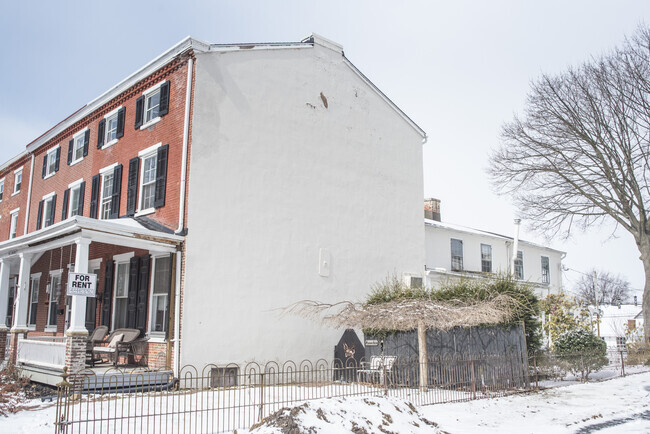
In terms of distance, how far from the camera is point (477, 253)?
26953 millimetres

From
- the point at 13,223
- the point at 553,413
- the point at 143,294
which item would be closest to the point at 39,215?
the point at 13,223

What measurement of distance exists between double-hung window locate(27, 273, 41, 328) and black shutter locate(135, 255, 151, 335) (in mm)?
8735

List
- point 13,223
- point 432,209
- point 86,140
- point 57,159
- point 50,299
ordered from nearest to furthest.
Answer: point 86,140, point 50,299, point 57,159, point 13,223, point 432,209

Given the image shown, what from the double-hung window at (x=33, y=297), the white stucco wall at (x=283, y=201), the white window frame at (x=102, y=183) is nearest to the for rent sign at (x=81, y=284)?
the white stucco wall at (x=283, y=201)

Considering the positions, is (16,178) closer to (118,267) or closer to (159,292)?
(118,267)

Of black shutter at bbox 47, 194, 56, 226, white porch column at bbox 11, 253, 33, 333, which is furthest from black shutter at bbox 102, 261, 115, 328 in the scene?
black shutter at bbox 47, 194, 56, 226

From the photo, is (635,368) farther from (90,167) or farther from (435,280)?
(90,167)

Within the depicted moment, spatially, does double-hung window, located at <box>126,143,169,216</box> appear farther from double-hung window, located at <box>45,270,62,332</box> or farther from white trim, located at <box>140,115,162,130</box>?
double-hung window, located at <box>45,270,62,332</box>

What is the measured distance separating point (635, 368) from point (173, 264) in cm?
1732

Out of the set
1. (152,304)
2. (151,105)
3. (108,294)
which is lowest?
(152,304)

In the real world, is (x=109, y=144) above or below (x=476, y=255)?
above

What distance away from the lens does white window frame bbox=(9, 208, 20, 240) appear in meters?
25.7

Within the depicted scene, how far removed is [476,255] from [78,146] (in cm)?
1796

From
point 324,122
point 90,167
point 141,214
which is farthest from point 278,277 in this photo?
point 90,167
